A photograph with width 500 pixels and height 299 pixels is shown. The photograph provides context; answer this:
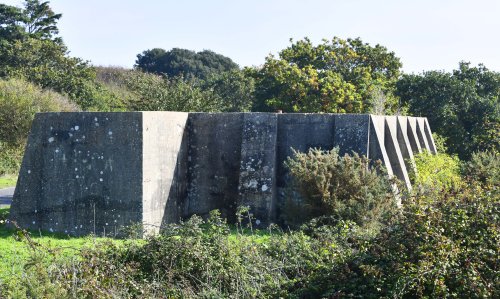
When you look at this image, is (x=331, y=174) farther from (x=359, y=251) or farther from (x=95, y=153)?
(x=95, y=153)

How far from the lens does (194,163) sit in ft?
37.4

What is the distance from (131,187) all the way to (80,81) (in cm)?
2637

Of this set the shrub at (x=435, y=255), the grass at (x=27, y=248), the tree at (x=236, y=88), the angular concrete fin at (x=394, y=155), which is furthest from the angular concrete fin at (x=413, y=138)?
the tree at (x=236, y=88)

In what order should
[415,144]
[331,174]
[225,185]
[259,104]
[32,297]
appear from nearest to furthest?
1. [32,297]
2. [331,174]
3. [225,185]
4. [415,144]
5. [259,104]

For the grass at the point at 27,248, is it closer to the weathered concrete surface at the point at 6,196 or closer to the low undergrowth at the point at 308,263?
the low undergrowth at the point at 308,263

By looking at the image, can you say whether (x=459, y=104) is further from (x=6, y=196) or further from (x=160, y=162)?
(x=6, y=196)

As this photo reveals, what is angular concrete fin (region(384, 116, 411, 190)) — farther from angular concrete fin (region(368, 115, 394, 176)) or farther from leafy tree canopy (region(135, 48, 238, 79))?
leafy tree canopy (region(135, 48, 238, 79))

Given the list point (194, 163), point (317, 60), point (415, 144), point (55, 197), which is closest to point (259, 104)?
point (317, 60)

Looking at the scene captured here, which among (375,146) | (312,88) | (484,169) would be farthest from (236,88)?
(375,146)

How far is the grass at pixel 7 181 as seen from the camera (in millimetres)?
19763

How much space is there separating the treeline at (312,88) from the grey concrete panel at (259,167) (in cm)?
795

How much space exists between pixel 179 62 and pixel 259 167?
50432mm

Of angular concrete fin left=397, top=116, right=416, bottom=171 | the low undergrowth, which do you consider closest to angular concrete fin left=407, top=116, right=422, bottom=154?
angular concrete fin left=397, top=116, right=416, bottom=171

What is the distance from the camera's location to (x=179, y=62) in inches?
2365
